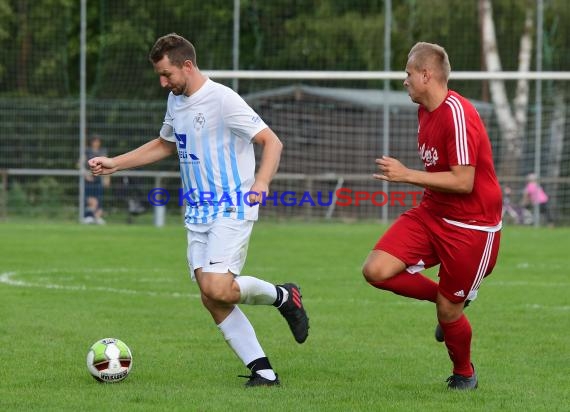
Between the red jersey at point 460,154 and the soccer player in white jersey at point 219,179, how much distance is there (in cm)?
89

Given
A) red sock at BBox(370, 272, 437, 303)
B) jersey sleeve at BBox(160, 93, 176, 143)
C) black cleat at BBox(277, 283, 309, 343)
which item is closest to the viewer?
red sock at BBox(370, 272, 437, 303)

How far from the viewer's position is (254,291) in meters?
7.17

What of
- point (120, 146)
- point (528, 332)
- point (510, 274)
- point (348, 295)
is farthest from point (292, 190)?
point (528, 332)

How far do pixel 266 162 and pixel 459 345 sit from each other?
156 cm

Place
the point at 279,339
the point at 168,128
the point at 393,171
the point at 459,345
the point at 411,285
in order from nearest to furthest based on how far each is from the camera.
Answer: the point at 393,171 → the point at 459,345 → the point at 411,285 → the point at 168,128 → the point at 279,339

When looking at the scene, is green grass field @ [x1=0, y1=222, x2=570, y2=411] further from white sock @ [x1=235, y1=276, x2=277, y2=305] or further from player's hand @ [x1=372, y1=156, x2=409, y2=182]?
player's hand @ [x1=372, y1=156, x2=409, y2=182]

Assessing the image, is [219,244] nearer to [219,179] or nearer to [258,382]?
[219,179]

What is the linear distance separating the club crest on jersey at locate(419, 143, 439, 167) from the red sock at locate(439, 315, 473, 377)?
95 centimetres

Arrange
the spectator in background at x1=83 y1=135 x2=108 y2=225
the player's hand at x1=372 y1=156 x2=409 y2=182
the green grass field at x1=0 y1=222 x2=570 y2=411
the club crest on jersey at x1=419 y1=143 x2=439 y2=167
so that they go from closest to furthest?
1. the player's hand at x1=372 y1=156 x2=409 y2=182
2. the green grass field at x1=0 y1=222 x2=570 y2=411
3. the club crest on jersey at x1=419 y1=143 x2=439 y2=167
4. the spectator in background at x1=83 y1=135 x2=108 y2=225

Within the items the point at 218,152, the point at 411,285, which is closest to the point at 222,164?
the point at 218,152

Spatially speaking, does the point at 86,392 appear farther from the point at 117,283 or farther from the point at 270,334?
the point at 117,283

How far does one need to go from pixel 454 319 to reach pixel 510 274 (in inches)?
301

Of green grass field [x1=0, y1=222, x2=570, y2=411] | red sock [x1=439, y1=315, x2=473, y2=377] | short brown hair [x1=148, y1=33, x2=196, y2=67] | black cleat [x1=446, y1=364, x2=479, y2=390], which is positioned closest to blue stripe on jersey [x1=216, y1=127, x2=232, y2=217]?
short brown hair [x1=148, y1=33, x2=196, y2=67]

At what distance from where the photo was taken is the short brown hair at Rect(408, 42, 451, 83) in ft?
22.6
